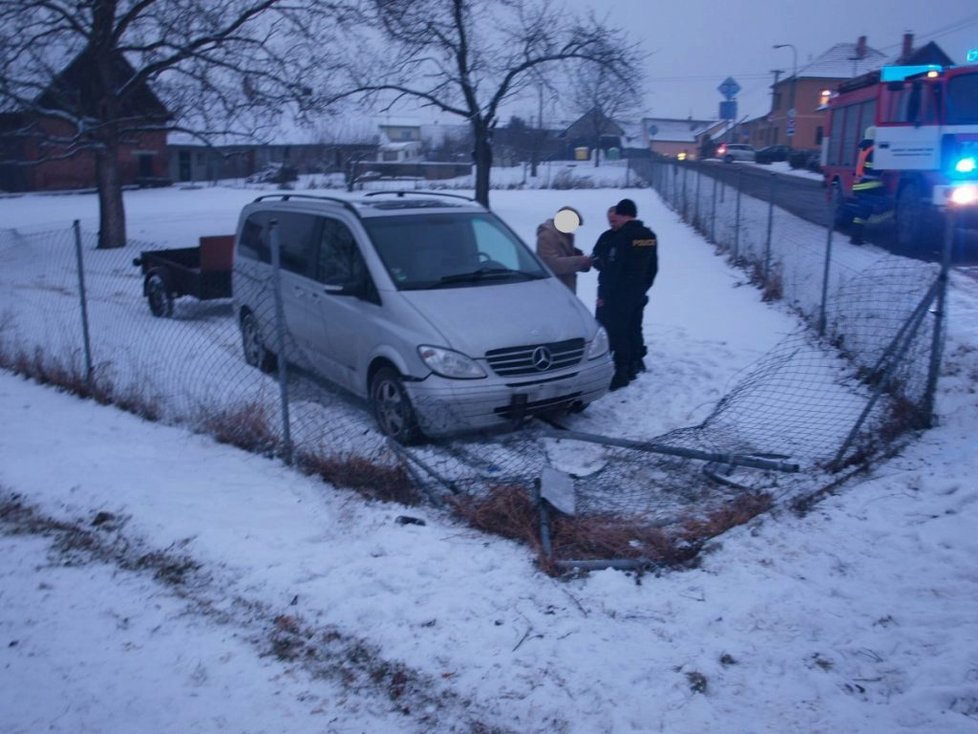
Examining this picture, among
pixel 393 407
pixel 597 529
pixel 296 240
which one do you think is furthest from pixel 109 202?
pixel 597 529

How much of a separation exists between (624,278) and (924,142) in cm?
944

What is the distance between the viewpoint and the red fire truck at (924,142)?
14.6 m

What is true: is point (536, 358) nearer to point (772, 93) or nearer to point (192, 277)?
point (192, 277)

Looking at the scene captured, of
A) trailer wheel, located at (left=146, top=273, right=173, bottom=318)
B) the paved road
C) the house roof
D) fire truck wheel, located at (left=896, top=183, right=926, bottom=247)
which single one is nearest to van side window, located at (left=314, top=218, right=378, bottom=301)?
the paved road

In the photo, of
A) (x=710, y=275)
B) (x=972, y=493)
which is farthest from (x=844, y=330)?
(x=710, y=275)

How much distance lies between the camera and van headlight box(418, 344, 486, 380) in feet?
21.5

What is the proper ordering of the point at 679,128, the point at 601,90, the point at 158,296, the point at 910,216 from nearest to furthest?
the point at 158,296 → the point at 910,216 → the point at 601,90 → the point at 679,128

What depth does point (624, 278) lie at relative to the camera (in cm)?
837

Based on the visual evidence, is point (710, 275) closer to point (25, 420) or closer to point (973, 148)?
point (973, 148)

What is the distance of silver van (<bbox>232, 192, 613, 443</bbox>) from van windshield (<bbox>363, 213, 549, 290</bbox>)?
0.01 meters

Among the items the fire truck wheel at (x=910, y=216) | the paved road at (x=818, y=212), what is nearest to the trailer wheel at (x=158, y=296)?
the paved road at (x=818, y=212)

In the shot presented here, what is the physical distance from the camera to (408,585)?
459 centimetres

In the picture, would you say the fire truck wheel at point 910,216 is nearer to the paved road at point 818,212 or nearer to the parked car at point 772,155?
the paved road at point 818,212

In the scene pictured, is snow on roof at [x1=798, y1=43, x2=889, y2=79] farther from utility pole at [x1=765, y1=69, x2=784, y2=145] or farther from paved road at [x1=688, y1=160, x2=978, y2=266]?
paved road at [x1=688, y1=160, x2=978, y2=266]
